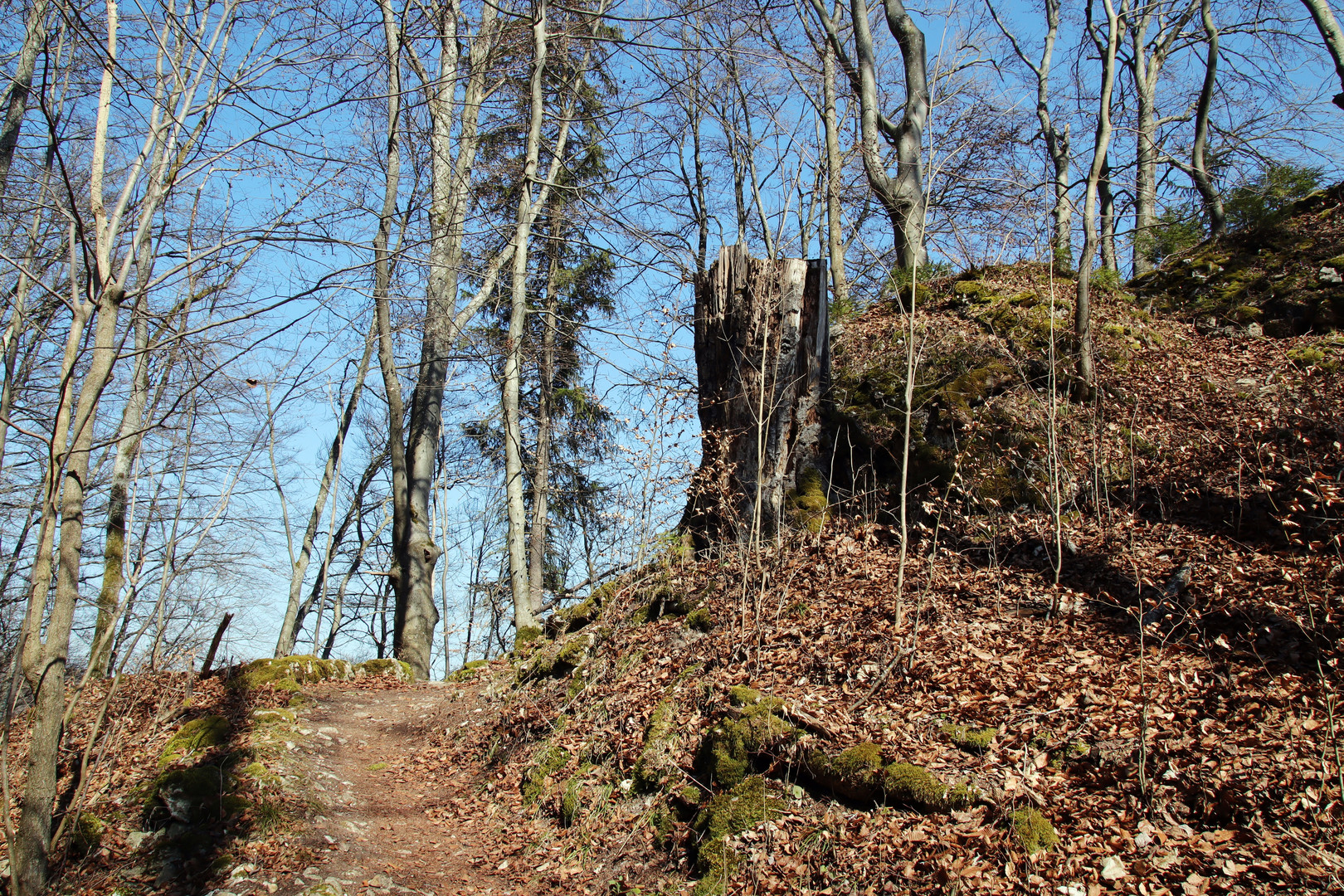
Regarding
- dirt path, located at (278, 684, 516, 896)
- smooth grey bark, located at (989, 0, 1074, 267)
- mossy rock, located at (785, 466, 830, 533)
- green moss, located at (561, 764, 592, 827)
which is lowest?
dirt path, located at (278, 684, 516, 896)

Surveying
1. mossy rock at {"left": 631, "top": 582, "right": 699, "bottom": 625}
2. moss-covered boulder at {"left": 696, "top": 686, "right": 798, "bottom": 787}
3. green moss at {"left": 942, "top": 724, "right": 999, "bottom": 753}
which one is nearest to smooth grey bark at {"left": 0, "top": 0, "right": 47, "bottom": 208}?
mossy rock at {"left": 631, "top": 582, "right": 699, "bottom": 625}

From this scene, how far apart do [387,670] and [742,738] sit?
25.6 feet

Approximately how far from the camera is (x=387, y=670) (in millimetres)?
10430

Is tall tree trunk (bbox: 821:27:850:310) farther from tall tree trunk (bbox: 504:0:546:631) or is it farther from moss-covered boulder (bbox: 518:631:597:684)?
moss-covered boulder (bbox: 518:631:597:684)

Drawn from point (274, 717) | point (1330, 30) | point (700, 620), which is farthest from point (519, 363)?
point (1330, 30)

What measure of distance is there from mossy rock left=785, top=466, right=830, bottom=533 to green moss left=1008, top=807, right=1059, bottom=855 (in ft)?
11.4

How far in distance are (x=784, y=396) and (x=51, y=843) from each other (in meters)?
5.90

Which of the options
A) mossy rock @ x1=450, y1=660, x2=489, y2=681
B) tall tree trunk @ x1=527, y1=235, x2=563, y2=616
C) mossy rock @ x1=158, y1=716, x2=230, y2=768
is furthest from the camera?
tall tree trunk @ x1=527, y1=235, x2=563, y2=616

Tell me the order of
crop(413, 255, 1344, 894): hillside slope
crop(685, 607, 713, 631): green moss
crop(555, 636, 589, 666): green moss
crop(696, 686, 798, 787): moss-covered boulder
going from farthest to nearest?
crop(555, 636, 589, 666): green moss, crop(685, 607, 713, 631): green moss, crop(696, 686, 798, 787): moss-covered boulder, crop(413, 255, 1344, 894): hillside slope

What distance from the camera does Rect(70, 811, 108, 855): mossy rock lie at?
4441 mm

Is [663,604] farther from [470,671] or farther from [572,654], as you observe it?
[470,671]

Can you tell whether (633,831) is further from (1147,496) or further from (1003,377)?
(1003,377)

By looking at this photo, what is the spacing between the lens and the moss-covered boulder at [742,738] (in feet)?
13.8

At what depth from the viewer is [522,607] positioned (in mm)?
9867
